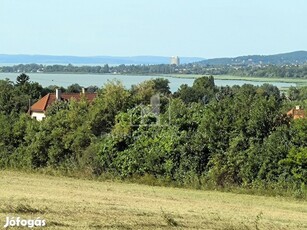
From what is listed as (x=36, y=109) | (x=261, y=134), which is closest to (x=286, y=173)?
(x=261, y=134)

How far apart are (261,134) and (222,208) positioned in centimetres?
1120

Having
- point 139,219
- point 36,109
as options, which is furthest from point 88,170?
point 36,109

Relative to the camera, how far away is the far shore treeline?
93.9 ft

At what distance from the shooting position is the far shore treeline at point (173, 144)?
28.6 meters

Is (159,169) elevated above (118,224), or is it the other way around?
(118,224)

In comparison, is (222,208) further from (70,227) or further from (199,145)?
(199,145)

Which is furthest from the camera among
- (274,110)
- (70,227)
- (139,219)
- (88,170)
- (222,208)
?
(88,170)

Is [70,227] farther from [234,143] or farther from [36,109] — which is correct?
[36,109]

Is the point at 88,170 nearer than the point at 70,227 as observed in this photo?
No

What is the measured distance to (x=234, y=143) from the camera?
29562 mm

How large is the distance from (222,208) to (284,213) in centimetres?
181

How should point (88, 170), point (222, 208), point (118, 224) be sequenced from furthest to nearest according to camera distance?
point (88, 170) → point (222, 208) → point (118, 224)

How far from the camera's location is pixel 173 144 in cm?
3098

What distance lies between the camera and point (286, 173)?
28.1 metres
